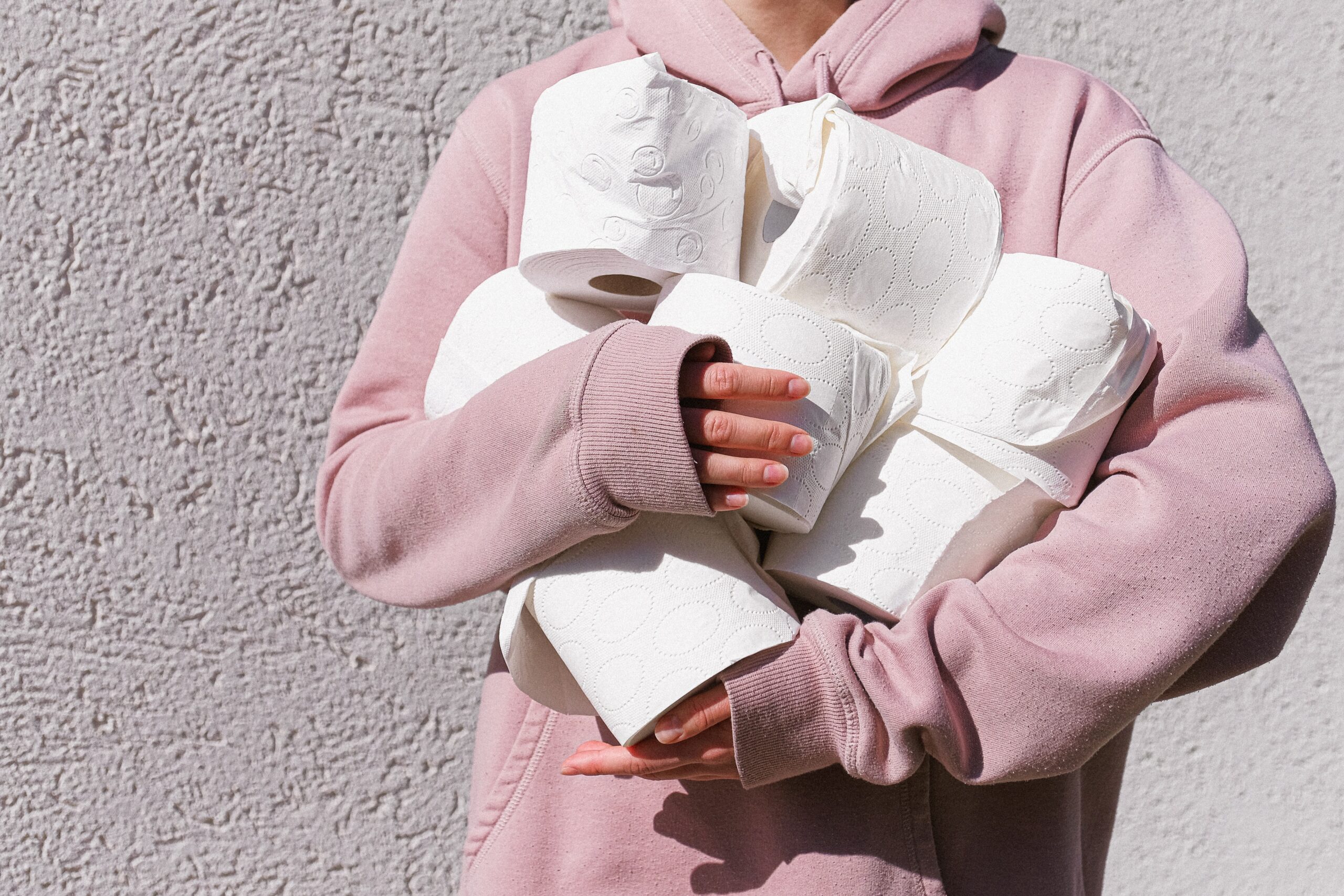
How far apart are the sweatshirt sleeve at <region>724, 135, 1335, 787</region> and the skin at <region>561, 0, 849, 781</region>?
0.03 m

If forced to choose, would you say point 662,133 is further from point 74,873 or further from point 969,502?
point 74,873

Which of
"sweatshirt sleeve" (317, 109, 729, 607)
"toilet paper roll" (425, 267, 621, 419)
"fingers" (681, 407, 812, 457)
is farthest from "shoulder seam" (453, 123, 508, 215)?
"fingers" (681, 407, 812, 457)

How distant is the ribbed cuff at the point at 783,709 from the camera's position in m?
0.64

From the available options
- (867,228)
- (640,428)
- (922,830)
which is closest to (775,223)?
(867,228)

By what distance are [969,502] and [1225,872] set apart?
111cm

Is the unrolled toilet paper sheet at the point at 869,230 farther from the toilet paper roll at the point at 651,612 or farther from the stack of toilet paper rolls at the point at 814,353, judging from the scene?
the toilet paper roll at the point at 651,612

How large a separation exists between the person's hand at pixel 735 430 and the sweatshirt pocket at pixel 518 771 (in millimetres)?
298

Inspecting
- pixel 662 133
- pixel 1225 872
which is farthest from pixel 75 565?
pixel 1225 872

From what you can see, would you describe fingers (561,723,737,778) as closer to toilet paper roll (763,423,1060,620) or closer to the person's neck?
toilet paper roll (763,423,1060,620)

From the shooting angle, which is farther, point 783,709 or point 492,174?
point 492,174

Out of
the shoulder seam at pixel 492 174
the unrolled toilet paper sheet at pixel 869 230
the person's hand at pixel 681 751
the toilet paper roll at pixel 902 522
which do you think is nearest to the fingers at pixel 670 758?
the person's hand at pixel 681 751

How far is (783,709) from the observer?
643 millimetres

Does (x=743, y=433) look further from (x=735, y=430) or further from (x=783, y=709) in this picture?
(x=783, y=709)

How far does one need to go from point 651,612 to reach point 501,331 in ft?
0.74
